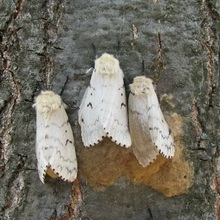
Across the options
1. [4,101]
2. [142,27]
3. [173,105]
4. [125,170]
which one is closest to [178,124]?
[173,105]

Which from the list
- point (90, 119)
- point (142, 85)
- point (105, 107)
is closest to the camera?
point (142, 85)

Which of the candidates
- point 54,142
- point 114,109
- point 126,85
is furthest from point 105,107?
point 54,142

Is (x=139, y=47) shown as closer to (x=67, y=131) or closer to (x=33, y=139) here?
(x=67, y=131)

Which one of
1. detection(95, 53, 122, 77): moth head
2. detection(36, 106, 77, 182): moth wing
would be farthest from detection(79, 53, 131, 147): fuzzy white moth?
detection(36, 106, 77, 182): moth wing

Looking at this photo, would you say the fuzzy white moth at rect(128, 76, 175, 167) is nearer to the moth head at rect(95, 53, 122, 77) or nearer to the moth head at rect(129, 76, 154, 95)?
the moth head at rect(129, 76, 154, 95)

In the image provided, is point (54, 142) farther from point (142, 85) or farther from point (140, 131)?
point (142, 85)

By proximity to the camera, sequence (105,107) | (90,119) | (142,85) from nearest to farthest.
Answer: (142,85)
(90,119)
(105,107)
